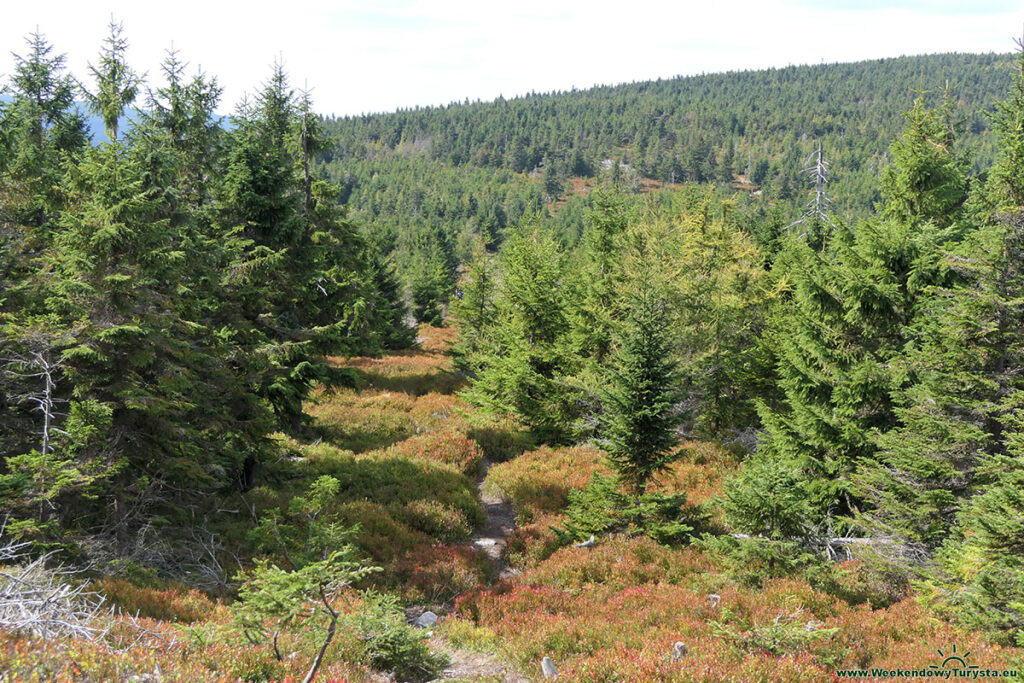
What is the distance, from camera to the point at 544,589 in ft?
34.9

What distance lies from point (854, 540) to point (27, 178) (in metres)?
21.4

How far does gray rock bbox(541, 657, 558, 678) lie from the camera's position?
25.2 ft

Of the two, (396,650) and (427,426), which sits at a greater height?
(396,650)

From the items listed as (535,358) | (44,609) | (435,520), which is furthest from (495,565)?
(535,358)

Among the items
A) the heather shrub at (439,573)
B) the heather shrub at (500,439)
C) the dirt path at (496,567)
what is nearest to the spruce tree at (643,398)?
the dirt path at (496,567)

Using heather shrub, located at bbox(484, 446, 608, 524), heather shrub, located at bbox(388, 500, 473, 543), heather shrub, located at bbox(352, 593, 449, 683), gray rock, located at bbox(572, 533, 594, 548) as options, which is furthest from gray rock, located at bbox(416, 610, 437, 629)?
heather shrub, located at bbox(484, 446, 608, 524)

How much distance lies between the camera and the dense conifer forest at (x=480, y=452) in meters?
7.56

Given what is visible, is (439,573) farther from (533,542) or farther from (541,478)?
(541,478)

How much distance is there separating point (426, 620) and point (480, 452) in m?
8.57

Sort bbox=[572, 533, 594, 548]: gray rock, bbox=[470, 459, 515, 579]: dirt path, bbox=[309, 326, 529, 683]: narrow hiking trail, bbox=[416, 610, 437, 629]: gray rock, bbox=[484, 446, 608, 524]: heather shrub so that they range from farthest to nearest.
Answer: bbox=[484, 446, 608, 524]: heather shrub
bbox=[470, 459, 515, 579]: dirt path
bbox=[572, 533, 594, 548]: gray rock
bbox=[416, 610, 437, 629]: gray rock
bbox=[309, 326, 529, 683]: narrow hiking trail

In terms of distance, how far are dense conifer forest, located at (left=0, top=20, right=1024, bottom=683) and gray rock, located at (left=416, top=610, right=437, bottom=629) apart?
0.12 feet

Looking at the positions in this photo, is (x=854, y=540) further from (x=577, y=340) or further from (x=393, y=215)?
(x=393, y=215)

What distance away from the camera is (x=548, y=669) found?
7.73 meters

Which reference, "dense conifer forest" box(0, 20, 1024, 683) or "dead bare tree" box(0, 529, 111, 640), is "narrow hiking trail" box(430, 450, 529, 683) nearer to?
"dense conifer forest" box(0, 20, 1024, 683)
